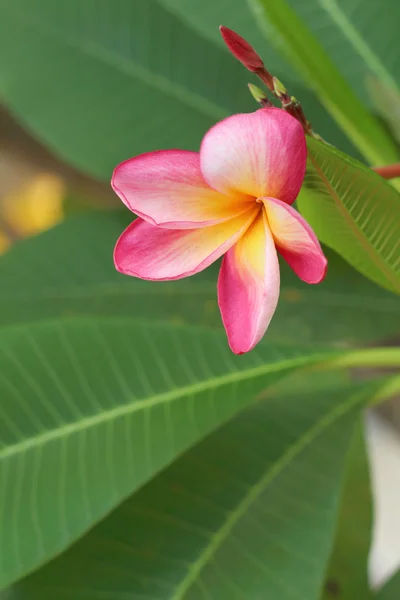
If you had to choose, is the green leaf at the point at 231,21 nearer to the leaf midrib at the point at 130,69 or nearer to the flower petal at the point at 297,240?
the leaf midrib at the point at 130,69

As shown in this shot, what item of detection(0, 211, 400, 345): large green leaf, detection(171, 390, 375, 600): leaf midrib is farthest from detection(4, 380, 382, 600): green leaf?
detection(0, 211, 400, 345): large green leaf

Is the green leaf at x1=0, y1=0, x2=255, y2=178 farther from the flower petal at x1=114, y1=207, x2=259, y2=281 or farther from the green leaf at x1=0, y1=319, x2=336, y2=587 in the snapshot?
the flower petal at x1=114, y1=207, x2=259, y2=281

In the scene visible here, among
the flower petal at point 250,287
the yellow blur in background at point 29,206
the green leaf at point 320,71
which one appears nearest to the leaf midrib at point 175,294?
the green leaf at point 320,71

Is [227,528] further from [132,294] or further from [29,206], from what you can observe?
[29,206]

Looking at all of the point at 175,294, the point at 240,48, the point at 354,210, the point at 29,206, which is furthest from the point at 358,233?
the point at 29,206

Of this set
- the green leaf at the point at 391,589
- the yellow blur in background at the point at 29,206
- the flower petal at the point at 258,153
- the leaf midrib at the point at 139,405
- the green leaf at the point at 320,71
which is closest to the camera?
the flower petal at the point at 258,153
